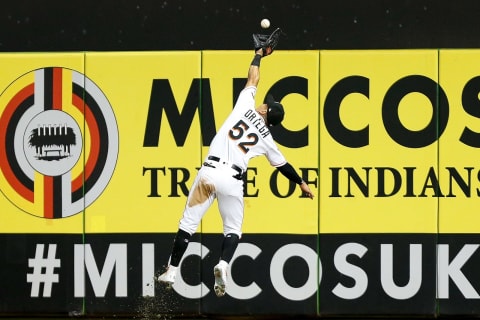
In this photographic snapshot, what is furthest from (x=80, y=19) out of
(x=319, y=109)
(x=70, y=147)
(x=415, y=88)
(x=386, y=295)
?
(x=386, y=295)

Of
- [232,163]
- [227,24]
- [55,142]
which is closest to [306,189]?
[232,163]

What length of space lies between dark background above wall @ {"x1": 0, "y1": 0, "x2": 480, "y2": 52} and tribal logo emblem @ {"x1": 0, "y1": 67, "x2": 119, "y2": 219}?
41cm

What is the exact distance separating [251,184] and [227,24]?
5.02ft

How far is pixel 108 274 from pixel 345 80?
288cm

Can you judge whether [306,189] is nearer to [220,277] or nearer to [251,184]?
[220,277]

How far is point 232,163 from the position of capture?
29.5 feet

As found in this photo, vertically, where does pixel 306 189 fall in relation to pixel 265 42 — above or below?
below

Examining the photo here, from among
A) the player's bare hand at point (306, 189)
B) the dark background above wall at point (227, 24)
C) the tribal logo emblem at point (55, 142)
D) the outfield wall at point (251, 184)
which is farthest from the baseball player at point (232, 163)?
the tribal logo emblem at point (55, 142)

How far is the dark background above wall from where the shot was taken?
1032cm

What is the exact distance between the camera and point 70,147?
10391 mm

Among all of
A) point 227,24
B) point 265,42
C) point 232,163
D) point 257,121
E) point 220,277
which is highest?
point 227,24

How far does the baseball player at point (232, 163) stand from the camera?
8.94m

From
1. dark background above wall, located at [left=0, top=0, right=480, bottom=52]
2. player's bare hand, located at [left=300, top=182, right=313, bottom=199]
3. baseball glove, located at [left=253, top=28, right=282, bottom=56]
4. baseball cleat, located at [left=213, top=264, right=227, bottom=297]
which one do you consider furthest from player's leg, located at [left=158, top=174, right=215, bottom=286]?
dark background above wall, located at [left=0, top=0, right=480, bottom=52]

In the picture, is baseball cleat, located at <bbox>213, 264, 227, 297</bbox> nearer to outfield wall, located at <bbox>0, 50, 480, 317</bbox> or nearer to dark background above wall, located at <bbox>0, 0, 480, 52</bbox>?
outfield wall, located at <bbox>0, 50, 480, 317</bbox>
